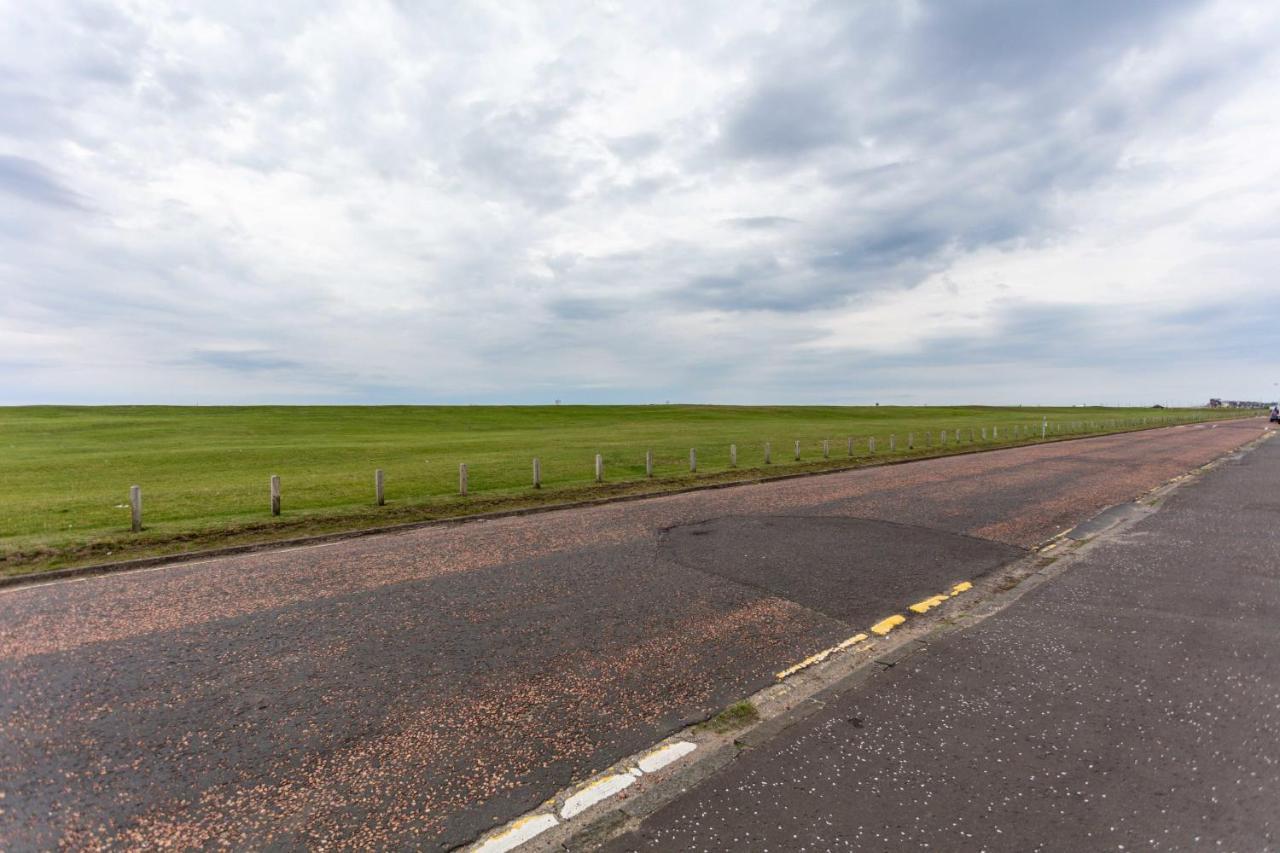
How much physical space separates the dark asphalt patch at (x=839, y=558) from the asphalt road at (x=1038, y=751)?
1268mm

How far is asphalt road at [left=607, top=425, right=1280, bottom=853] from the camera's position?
3.24 metres

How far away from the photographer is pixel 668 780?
3.70m

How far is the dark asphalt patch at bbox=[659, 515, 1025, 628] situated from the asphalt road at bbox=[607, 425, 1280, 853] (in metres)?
1.27

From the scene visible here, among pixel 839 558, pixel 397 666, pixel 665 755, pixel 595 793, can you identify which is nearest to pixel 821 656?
pixel 665 755

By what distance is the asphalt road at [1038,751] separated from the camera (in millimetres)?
3236

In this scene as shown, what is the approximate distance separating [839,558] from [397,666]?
6.31 metres

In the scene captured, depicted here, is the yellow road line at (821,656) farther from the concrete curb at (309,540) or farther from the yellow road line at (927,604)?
the concrete curb at (309,540)

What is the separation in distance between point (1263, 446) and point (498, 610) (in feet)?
148

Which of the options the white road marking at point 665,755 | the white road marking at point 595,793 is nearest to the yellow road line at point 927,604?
the white road marking at point 665,755

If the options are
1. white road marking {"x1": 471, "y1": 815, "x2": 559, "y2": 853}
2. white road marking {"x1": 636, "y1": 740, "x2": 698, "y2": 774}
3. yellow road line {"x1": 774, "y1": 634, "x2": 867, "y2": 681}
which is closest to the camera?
white road marking {"x1": 471, "y1": 815, "x2": 559, "y2": 853}

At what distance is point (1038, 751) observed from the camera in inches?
156

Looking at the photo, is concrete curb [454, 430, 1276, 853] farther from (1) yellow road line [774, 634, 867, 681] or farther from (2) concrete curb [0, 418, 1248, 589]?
(2) concrete curb [0, 418, 1248, 589]

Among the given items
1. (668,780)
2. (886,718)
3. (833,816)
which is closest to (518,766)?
(668,780)

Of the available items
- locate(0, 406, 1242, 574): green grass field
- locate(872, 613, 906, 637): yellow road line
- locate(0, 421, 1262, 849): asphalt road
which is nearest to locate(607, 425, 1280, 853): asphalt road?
locate(872, 613, 906, 637): yellow road line
